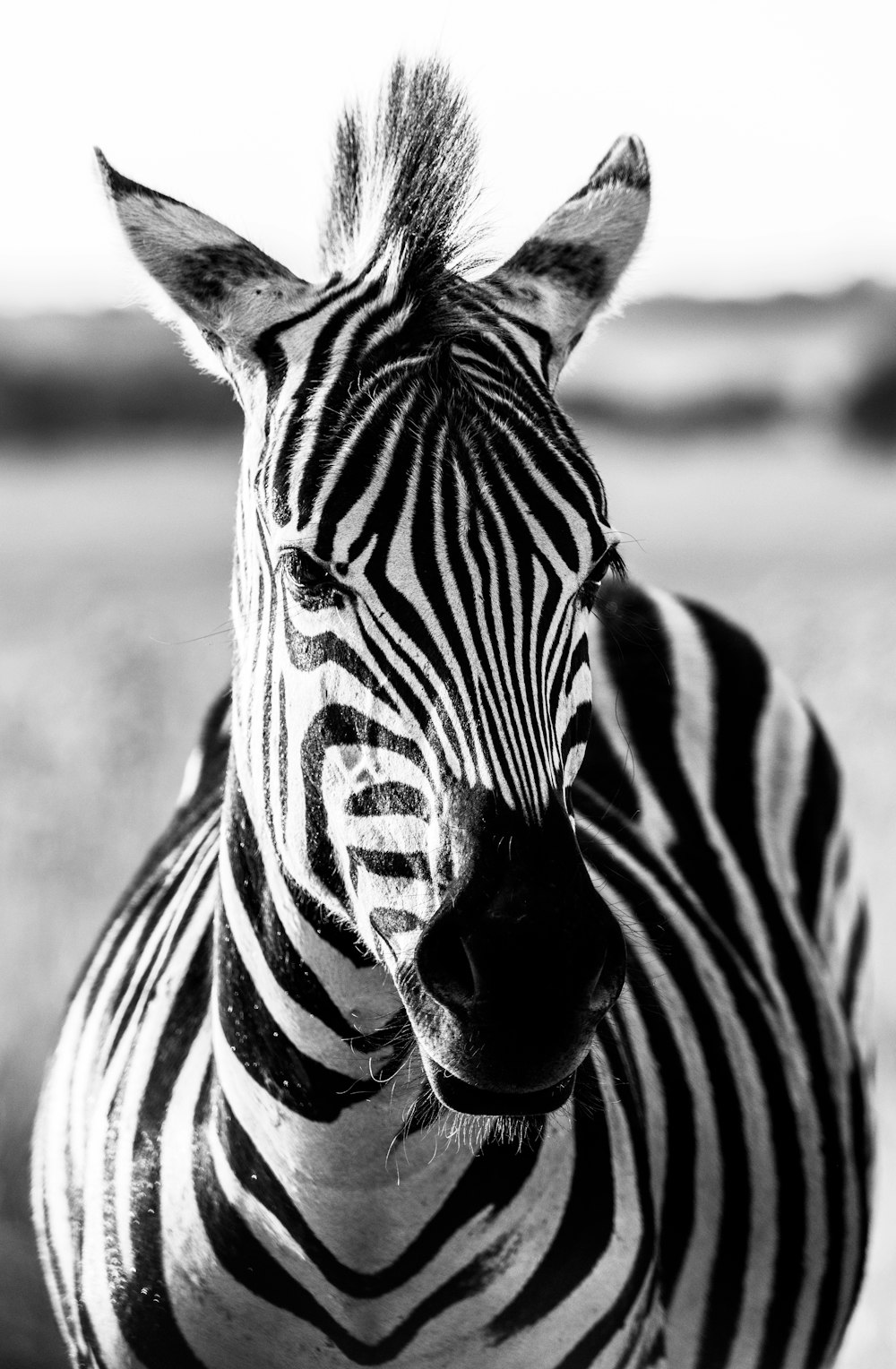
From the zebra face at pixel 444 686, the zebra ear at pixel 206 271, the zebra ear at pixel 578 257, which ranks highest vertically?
the zebra ear at pixel 578 257

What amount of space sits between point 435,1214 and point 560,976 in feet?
2.18

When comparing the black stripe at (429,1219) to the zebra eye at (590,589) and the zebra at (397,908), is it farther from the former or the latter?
the zebra eye at (590,589)

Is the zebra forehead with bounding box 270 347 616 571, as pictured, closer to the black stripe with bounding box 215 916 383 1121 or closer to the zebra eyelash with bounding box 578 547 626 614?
the zebra eyelash with bounding box 578 547 626 614

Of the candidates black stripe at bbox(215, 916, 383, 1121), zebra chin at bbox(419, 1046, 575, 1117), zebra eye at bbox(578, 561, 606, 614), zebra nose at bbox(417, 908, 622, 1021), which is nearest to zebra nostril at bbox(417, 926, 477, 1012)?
zebra nose at bbox(417, 908, 622, 1021)

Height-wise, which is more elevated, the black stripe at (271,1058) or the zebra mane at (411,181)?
the zebra mane at (411,181)

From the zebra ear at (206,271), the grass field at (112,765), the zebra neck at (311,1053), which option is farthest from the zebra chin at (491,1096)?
the zebra ear at (206,271)

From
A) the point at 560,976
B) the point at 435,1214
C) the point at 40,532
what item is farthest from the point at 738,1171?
the point at 40,532

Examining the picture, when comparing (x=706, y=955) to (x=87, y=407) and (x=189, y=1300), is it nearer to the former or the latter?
(x=189, y=1300)

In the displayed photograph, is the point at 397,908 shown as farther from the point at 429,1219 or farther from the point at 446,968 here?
the point at 429,1219

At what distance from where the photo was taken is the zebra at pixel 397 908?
5.68 ft

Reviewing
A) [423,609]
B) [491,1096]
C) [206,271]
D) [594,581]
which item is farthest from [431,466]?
[491,1096]

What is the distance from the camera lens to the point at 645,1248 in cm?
225

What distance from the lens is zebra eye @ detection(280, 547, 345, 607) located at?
72.2 inches

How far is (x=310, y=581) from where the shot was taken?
1.85 meters
